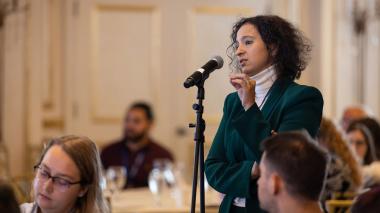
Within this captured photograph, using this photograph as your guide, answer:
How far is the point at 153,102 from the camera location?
718 centimetres

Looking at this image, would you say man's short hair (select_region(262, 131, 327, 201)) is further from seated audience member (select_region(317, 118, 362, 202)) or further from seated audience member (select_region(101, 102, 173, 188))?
seated audience member (select_region(101, 102, 173, 188))

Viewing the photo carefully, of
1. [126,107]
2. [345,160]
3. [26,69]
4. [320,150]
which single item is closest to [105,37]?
[126,107]

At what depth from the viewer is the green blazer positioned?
2334 mm

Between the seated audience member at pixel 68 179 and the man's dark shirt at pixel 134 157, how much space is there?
3.02 m

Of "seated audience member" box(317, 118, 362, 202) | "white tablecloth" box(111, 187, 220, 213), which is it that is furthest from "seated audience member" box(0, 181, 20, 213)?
"seated audience member" box(317, 118, 362, 202)

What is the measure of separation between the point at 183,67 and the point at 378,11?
187 cm

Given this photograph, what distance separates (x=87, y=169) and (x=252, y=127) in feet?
1.82

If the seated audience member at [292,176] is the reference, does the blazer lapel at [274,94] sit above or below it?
above

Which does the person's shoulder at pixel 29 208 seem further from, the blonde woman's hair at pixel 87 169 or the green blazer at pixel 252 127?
the green blazer at pixel 252 127

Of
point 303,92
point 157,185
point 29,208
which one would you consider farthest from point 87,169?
point 157,185

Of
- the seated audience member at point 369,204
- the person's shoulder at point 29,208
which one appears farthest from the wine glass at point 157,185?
the seated audience member at point 369,204

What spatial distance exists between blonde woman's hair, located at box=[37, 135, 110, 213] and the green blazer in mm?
367

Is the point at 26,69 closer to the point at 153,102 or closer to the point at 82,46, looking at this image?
the point at 82,46

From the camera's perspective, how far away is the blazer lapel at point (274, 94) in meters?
2.45
